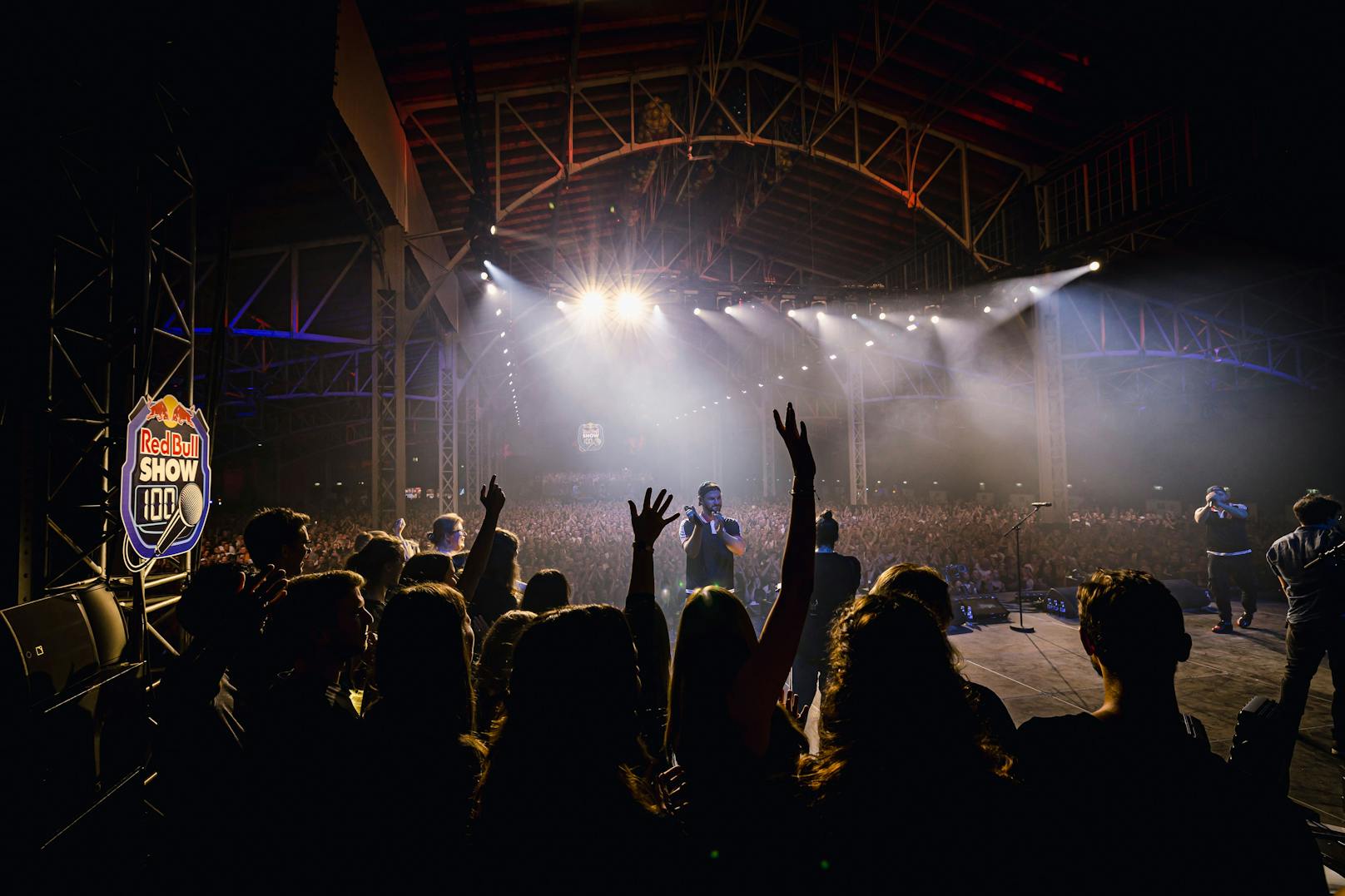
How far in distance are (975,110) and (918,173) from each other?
101 inches

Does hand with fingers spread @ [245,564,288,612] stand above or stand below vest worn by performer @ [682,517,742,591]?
above

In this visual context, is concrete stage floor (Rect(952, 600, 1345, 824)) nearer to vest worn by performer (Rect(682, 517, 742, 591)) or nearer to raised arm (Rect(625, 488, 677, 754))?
vest worn by performer (Rect(682, 517, 742, 591))

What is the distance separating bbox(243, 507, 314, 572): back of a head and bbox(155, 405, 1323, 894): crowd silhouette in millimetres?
1336

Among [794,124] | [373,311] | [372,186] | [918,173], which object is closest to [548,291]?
[373,311]

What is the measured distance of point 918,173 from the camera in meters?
15.1

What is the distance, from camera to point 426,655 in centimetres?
183

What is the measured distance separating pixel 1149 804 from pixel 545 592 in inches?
106

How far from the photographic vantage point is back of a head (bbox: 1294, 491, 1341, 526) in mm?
5184

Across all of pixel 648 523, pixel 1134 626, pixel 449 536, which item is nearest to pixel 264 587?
pixel 648 523

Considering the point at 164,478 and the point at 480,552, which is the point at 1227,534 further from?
the point at 164,478

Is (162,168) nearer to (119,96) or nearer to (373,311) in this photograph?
(119,96)

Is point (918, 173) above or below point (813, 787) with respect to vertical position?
above

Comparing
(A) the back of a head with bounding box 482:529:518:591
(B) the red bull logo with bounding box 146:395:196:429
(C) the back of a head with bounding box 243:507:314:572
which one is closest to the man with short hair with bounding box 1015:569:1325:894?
(A) the back of a head with bounding box 482:529:518:591

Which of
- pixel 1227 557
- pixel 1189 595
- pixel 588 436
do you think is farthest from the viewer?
pixel 588 436
